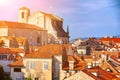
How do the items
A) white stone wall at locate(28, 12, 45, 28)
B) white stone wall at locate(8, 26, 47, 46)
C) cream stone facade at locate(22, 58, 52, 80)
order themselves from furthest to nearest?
white stone wall at locate(28, 12, 45, 28), white stone wall at locate(8, 26, 47, 46), cream stone facade at locate(22, 58, 52, 80)

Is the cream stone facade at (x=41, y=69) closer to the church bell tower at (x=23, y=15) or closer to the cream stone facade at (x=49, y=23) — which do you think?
the cream stone facade at (x=49, y=23)

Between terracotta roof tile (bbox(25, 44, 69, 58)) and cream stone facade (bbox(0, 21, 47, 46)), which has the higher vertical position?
cream stone facade (bbox(0, 21, 47, 46))

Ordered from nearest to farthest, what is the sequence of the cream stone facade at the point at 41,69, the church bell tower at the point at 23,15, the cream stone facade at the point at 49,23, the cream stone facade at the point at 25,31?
the cream stone facade at the point at 41,69
the cream stone facade at the point at 25,31
the cream stone facade at the point at 49,23
the church bell tower at the point at 23,15

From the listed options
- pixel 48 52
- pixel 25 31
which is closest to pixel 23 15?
pixel 25 31

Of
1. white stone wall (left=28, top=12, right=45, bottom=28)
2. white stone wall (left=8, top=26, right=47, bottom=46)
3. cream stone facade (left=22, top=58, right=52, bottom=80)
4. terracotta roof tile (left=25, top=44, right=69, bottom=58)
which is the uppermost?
white stone wall (left=28, top=12, right=45, bottom=28)

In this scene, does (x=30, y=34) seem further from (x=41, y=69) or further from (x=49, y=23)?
(x=41, y=69)

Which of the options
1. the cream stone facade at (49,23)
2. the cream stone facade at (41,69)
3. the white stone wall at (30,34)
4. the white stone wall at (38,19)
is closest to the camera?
the cream stone facade at (41,69)

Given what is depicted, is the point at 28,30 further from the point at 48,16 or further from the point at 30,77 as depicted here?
the point at 30,77

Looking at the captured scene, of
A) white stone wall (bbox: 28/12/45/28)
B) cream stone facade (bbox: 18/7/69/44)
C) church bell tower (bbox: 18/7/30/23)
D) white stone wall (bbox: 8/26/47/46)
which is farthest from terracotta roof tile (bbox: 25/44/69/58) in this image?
church bell tower (bbox: 18/7/30/23)

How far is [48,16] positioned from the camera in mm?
34500

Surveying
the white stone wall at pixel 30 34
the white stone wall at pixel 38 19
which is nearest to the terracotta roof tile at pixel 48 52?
the white stone wall at pixel 30 34

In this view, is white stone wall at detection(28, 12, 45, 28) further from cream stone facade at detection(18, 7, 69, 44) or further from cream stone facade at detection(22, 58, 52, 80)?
cream stone facade at detection(22, 58, 52, 80)

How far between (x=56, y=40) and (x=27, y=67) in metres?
17.1

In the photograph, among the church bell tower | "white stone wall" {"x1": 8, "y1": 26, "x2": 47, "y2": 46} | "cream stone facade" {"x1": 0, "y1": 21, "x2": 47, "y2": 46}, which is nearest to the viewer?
"cream stone facade" {"x1": 0, "y1": 21, "x2": 47, "y2": 46}
